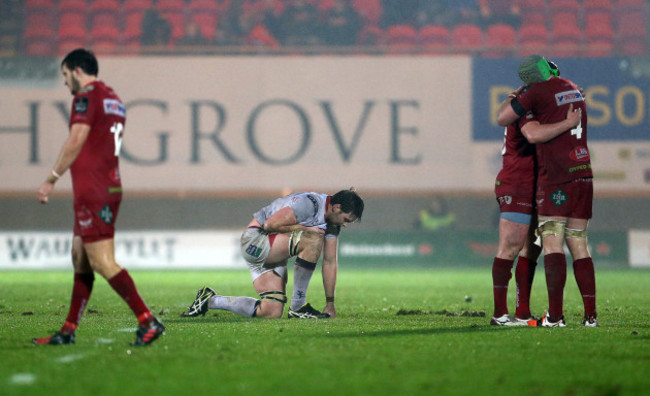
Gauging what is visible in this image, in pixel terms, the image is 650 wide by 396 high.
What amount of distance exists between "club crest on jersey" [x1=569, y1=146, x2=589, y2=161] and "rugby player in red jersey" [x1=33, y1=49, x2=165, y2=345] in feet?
11.5

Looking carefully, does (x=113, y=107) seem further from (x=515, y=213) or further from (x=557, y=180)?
(x=557, y=180)

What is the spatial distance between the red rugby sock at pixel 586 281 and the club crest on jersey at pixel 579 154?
0.78 m

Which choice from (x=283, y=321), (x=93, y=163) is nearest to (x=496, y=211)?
(x=283, y=321)

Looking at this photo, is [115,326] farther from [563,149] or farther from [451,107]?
[451,107]

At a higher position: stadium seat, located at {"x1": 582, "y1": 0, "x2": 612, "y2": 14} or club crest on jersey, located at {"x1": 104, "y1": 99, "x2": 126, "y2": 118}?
stadium seat, located at {"x1": 582, "y1": 0, "x2": 612, "y2": 14}

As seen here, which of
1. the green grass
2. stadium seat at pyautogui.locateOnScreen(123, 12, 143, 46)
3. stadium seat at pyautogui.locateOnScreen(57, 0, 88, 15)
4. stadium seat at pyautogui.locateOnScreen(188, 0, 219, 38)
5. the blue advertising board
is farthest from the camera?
stadium seat at pyautogui.locateOnScreen(57, 0, 88, 15)

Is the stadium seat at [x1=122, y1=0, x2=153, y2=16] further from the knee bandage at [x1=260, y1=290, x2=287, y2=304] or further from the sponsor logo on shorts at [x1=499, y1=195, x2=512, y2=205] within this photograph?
the sponsor logo on shorts at [x1=499, y1=195, x2=512, y2=205]

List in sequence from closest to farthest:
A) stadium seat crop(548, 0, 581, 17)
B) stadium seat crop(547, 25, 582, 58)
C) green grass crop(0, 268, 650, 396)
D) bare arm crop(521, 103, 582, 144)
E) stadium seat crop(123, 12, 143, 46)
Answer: green grass crop(0, 268, 650, 396) → bare arm crop(521, 103, 582, 144) → stadium seat crop(547, 25, 582, 58) → stadium seat crop(123, 12, 143, 46) → stadium seat crop(548, 0, 581, 17)

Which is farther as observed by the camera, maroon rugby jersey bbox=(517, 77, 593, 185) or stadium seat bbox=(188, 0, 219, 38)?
stadium seat bbox=(188, 0, 219, 38)

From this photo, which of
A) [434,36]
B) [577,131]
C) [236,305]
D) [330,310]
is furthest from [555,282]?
[434,36]

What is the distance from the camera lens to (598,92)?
23.7 metres

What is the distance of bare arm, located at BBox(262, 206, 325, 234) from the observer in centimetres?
855

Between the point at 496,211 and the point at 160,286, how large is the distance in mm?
11479

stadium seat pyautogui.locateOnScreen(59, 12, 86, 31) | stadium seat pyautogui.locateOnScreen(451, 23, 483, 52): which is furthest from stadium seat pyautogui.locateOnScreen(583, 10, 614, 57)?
stadium seat pyautogui.locateOnScreen(59, 12, 86, 31)
